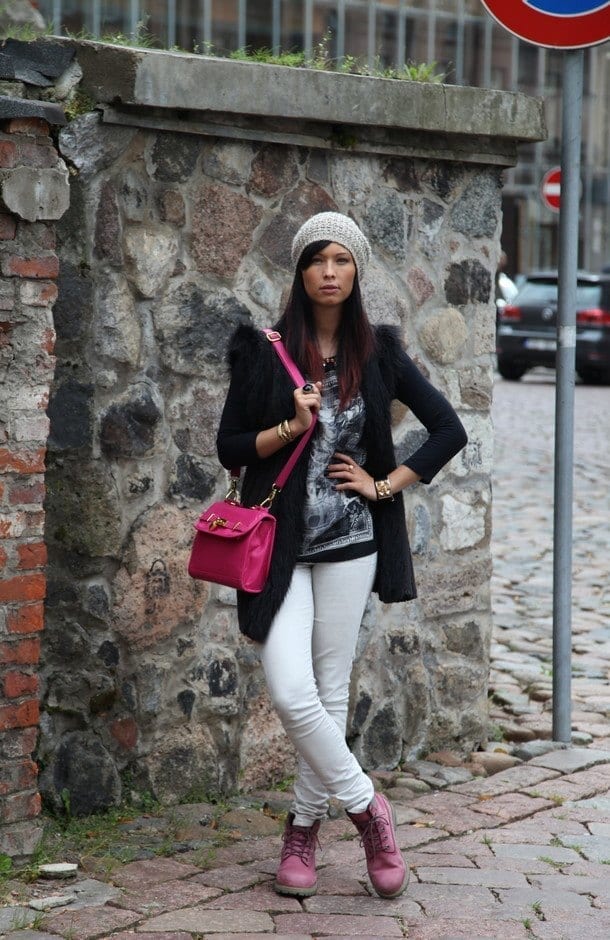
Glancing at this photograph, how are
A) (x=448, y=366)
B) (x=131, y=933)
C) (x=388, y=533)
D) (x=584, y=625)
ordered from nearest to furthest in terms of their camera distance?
(x=131, y=933) < (x=388, y=533) < (x=448, y=366) < (x=584, y=625)

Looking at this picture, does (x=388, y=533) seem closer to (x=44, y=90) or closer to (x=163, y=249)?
(x=163, y=249)

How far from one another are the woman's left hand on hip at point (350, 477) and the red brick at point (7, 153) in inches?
47.8

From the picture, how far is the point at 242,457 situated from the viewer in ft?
14.3

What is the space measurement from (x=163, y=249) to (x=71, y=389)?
0.55 metres

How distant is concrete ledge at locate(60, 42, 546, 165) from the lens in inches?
192

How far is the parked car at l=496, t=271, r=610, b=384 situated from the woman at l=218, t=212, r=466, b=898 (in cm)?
1860

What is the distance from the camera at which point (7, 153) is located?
4438 millimetres

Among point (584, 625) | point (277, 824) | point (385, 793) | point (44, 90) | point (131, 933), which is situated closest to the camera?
point (131, 933)

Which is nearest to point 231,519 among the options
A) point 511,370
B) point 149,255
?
point 149,255

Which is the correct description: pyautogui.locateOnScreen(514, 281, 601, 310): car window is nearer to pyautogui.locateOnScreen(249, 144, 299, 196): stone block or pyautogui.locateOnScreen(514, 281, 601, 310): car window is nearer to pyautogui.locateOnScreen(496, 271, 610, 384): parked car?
pyautogui.locateOnScreen(496, 271, 610, 384): parked car

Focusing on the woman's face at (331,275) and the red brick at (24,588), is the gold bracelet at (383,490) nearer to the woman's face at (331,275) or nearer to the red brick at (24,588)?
the woman's face at (331,275)

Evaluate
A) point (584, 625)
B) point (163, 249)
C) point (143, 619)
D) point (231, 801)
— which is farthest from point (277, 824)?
point (584, 625)

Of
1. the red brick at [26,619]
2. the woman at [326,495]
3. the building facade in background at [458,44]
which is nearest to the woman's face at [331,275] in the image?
the woman at [326,495]

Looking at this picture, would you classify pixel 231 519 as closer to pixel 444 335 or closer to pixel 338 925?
pixel 338 925
